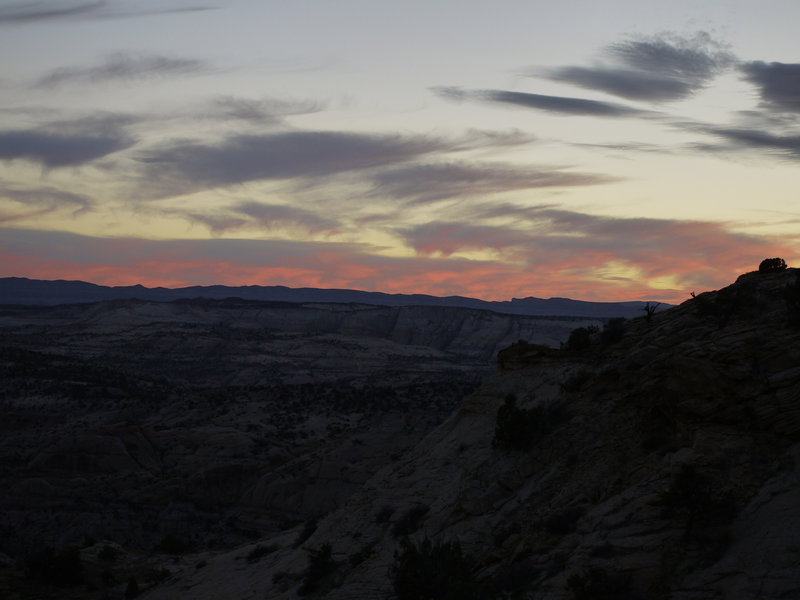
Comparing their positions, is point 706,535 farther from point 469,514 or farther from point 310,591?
→ point 310,591

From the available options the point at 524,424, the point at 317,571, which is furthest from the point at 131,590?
the point at 524,424

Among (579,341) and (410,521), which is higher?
(579,341)

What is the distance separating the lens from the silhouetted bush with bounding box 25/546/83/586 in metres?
24.7

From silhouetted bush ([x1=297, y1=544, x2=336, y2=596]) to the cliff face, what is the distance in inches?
5.5

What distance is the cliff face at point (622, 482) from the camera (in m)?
12.7

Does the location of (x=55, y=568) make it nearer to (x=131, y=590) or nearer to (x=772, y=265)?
(x=131, y=590)

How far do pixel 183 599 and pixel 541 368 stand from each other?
13113 millimetres

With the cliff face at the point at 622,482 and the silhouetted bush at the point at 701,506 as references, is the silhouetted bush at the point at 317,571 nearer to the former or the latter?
the cliff face at the point at 622,482

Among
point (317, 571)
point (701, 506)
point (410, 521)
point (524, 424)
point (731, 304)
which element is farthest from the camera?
point (410, 521)

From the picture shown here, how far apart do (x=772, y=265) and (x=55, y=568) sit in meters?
24.2

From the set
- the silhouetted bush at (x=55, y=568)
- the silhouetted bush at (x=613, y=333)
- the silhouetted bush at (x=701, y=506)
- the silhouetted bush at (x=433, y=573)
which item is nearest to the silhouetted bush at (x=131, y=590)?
the silhouetted bush at (x=55, y=568)

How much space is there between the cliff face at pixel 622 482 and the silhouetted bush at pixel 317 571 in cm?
14

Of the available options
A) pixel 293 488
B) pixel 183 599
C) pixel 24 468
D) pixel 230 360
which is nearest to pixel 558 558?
pixel 183 599

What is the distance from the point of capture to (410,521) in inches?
782
